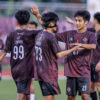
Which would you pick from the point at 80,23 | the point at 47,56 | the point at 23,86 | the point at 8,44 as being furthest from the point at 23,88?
the point at 80,23

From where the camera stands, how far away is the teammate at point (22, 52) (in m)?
9.46

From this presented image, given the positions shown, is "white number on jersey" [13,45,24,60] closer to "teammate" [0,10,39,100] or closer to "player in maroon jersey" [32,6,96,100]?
"teammate" [0,10,39,100]

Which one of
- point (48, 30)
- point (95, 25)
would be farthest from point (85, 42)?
point (95, 25)

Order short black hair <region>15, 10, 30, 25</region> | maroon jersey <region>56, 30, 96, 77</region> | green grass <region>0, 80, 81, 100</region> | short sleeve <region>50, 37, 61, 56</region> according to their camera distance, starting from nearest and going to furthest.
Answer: short sleeve <region>50, 37, 61, 56</region> → short black hair <region>15, 10, 30, 25</region> → maroon jersey <region>56, 30, 96, 77</region> → green grass <region>0, 80, 81, 100</region>

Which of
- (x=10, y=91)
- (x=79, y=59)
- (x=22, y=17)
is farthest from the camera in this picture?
(x=10, y=91)

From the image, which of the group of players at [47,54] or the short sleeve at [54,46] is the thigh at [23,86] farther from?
the short sleeve at [54,46]

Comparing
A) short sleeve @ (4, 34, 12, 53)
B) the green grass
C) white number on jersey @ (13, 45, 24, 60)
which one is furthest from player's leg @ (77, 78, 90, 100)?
the green grass

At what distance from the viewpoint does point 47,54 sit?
8.85m

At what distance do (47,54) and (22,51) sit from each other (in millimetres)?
787

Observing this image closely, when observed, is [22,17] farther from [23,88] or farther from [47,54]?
[23,88]

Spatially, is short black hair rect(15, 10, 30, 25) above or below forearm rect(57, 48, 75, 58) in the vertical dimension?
above

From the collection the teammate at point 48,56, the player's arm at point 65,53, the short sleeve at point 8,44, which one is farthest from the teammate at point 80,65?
the short sleeve at point 8,44

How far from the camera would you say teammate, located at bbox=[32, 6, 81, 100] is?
885cm

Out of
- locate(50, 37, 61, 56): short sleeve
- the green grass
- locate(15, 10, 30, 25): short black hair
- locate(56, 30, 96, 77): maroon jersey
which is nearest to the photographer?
locate(50, 37, 61, 56): short sleeve
